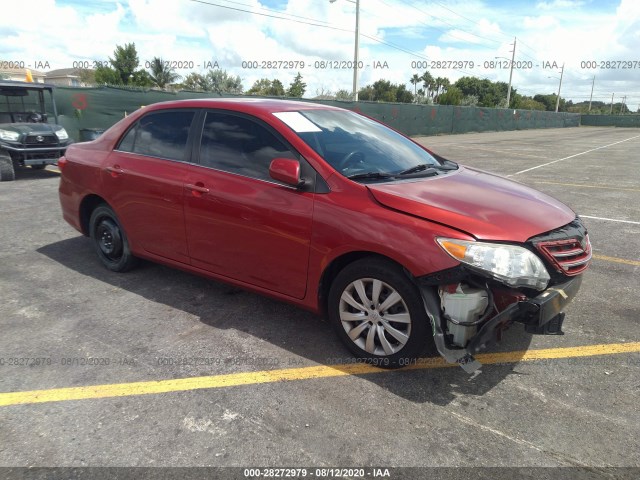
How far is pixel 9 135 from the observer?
9773 mm

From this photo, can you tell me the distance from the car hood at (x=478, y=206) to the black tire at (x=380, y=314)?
400 mm

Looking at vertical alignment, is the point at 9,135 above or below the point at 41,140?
above

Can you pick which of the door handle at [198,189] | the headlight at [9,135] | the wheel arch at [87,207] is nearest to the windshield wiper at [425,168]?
the door handle at [198,189]

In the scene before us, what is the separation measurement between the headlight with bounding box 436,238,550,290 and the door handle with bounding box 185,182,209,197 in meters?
1.85

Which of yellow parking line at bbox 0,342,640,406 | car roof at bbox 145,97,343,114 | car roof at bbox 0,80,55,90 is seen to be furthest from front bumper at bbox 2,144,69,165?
yellow parking line at bbox 0,342,640,406

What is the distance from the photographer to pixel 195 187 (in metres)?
3.61

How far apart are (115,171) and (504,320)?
3515 mm

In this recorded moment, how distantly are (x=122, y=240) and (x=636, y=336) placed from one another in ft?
14.6

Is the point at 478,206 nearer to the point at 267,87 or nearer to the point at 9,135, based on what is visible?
the point at 9,135

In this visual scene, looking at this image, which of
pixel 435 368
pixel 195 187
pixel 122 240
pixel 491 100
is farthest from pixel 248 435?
pixel 491 100

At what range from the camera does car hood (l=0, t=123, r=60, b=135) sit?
9914 millimetres

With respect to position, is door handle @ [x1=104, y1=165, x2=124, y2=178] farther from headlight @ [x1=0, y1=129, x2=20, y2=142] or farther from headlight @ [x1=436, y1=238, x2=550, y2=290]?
headlight @ [x1=0, y1=129, x2=20, y2=142]

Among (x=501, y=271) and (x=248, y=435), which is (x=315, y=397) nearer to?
(x=248, y=435)

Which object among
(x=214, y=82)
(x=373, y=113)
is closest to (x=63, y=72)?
(x=214, y=82)
